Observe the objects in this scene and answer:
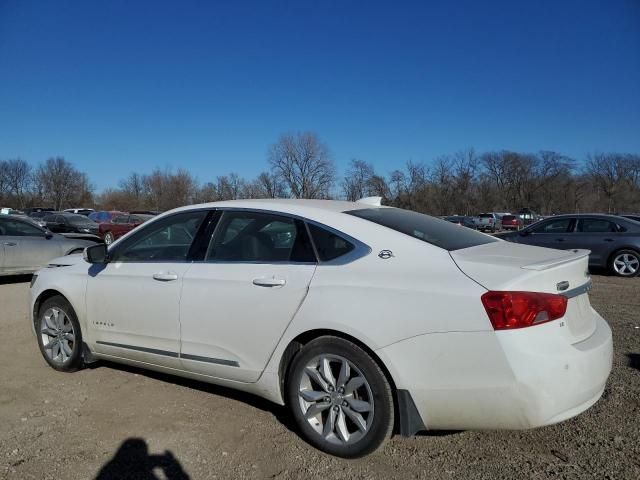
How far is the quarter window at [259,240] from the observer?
337 centimetres

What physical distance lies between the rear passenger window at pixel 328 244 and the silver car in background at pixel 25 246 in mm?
9046

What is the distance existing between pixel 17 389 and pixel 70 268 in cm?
107

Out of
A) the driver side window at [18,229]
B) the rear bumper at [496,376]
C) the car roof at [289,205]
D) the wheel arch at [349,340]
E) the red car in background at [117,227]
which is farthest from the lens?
the red car in background at [117,227]

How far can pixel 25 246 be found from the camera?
1034 cm

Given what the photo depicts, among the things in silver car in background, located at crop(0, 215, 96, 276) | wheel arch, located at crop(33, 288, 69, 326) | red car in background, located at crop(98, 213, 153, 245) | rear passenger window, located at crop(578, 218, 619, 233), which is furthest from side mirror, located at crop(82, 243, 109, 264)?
red car in background, located at crop(98, 213, 153, 245)

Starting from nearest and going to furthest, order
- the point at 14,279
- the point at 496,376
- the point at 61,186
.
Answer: the point at 496,376 < the point at 14,279 < the point at 61,186

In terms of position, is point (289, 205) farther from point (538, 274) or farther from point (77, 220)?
point (77, 220)

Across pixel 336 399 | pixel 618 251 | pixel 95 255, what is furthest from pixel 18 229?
pixel 618 251

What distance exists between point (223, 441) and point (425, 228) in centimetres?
195

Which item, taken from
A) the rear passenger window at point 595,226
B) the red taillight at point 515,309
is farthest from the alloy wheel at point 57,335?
the rear passenger window at point 595,226

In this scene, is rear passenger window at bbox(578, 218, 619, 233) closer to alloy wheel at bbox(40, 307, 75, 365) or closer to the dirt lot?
the dirt lot

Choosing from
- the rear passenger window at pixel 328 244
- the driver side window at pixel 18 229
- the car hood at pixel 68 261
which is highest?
the driver side window at pixel 18 229

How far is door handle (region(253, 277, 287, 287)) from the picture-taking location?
3223 millimetres

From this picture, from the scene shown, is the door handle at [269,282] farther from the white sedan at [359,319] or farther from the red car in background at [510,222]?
the red car in background at [510,222]
